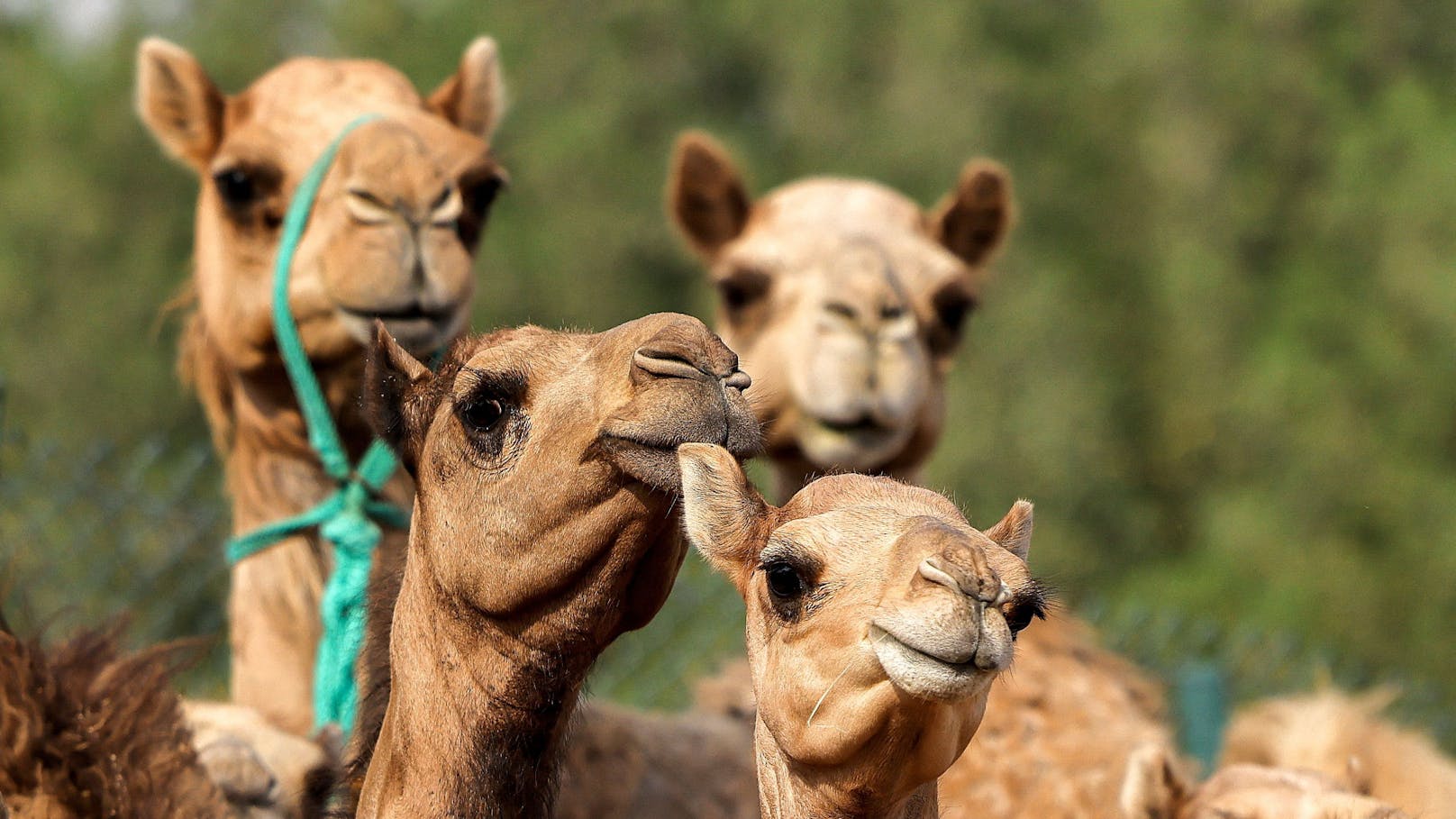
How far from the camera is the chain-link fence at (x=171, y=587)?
15.8 feet

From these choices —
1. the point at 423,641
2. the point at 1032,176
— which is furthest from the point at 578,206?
the point at 423,641

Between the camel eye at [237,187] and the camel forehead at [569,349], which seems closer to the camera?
the camel forehead at [569,349]

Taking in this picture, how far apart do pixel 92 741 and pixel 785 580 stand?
119 centimetres

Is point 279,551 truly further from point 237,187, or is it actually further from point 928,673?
point 928,673

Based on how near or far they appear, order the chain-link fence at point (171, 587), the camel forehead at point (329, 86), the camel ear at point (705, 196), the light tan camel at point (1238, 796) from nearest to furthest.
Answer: the light tan camel at point (1238, 796) → the camel forehead at point (329, 86) → the chain-link fence at point (171, 587) → the camel ear at point (705, 196)

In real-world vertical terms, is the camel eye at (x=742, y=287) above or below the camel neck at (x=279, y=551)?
above

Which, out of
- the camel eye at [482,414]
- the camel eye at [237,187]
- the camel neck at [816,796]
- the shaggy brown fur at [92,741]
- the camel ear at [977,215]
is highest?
the camel ear at [977,215]

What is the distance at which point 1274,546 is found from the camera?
1659 centimetres

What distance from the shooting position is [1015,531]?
2488 millimetres

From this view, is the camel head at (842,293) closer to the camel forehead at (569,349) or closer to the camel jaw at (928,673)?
the camel forehead at (569,349)

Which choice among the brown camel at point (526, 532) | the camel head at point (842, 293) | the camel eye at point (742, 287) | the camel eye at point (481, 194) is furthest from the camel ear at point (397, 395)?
the camel eye at point (742, 287)

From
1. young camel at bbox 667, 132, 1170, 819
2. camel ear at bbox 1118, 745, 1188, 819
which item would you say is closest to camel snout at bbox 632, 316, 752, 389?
camel ear at bbox 1118, 745, 1188, 819

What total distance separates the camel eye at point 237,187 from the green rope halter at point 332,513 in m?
0.14

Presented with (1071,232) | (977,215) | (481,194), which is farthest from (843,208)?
(1071,232)
